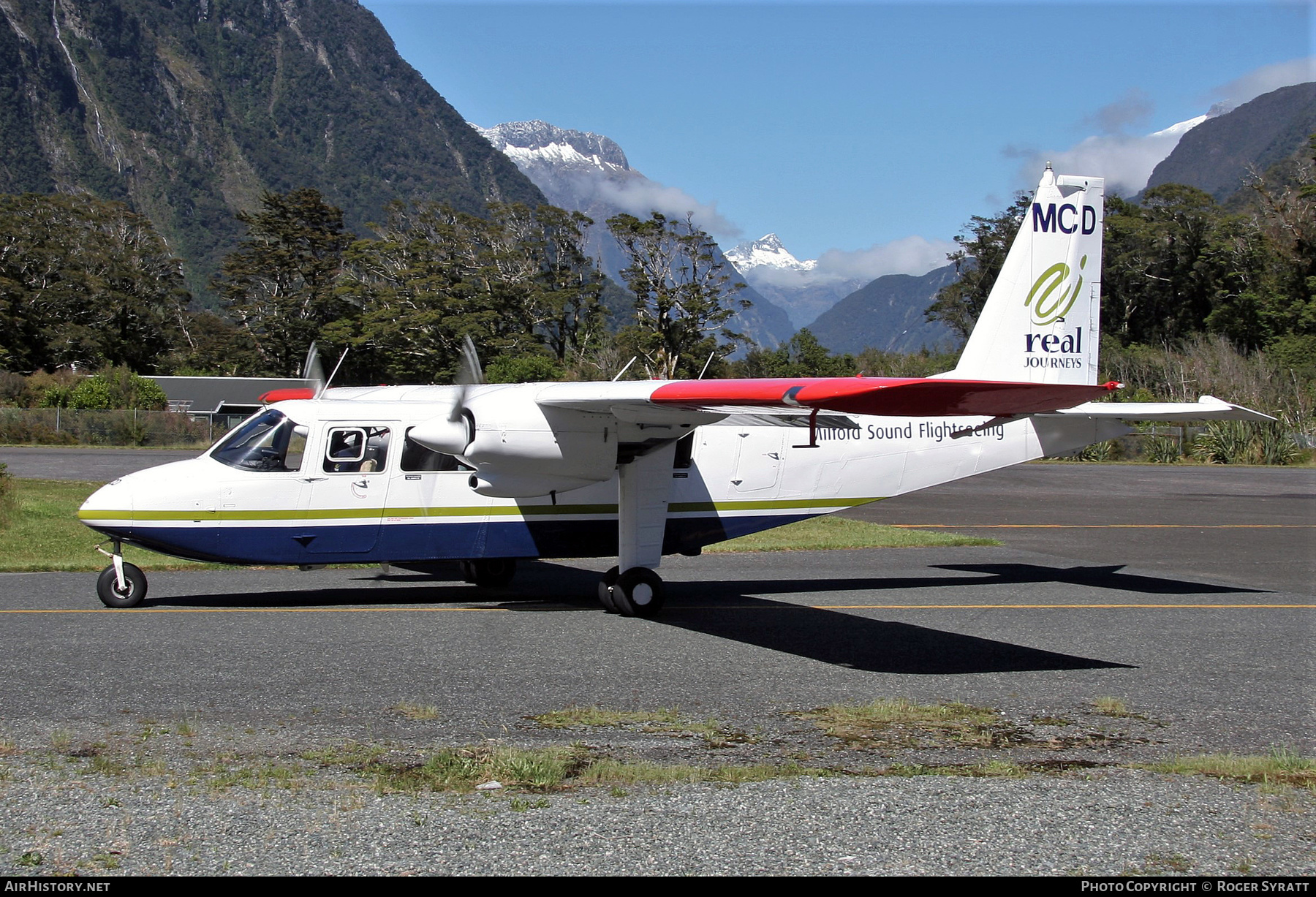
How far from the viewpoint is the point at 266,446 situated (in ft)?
38.5

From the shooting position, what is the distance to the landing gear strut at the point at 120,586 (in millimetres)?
11438

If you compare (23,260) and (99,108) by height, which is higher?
(99,108)

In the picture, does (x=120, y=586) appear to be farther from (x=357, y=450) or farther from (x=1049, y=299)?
(x=1049, y=299)

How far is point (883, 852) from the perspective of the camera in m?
4.73

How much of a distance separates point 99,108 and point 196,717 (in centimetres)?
20266

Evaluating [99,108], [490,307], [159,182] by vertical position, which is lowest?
[490,307]

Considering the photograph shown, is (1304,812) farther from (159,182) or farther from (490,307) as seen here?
(159,182)

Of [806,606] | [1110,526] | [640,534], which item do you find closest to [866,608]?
[806,606]

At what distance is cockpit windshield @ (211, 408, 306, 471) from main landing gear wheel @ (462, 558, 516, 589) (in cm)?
264

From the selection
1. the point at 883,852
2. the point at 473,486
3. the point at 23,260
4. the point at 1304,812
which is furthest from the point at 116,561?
the point at 23,260

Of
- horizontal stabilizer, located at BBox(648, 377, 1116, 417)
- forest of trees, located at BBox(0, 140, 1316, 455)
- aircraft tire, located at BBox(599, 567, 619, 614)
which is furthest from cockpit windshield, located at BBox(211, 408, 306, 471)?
forest of trees, located at BBox(0, 140, 1316, 455)

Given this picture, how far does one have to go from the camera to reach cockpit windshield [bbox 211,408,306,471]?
38.2 feet

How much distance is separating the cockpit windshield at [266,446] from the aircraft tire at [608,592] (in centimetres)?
358

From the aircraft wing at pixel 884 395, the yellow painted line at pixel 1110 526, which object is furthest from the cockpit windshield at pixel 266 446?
the yellow painted line at pixel 1110 526
